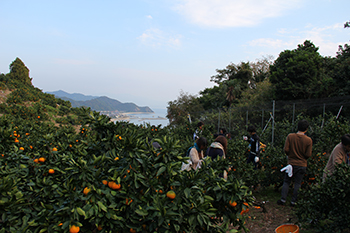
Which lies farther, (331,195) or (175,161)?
(331,195)

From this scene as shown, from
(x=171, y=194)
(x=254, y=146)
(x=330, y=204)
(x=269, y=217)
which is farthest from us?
(x=254, y=146)

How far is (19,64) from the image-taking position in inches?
771

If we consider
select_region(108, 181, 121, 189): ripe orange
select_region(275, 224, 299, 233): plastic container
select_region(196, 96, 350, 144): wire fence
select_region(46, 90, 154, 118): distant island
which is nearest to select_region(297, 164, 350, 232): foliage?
select_region(275, 224, 299, 233): plastic container

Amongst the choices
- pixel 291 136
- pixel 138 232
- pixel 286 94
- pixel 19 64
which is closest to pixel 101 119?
pixel 138 232

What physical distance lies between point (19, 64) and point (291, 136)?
22.3m

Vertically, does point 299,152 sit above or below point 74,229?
above

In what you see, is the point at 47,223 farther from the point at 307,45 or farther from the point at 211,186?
the point at 307,45

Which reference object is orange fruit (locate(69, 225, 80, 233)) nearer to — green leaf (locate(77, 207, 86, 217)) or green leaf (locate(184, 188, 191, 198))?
green leaf (locate(77, 207, 86, 217))

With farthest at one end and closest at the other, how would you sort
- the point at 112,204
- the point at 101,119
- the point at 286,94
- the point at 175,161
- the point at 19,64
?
1. the point at 19,64
2. the point at 286,94
3. the point at 101,119
4. the point at 175,161
5. the point at 112,204

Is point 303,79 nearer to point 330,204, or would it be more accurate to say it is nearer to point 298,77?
point 298,77

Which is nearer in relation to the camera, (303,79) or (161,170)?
(161,170)

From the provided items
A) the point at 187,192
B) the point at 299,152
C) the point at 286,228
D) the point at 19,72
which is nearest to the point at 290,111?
the point at 299,152

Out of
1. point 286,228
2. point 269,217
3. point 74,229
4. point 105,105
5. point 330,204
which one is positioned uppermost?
point 105,105

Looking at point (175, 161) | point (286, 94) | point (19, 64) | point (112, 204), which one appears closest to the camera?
point (112, 204)
